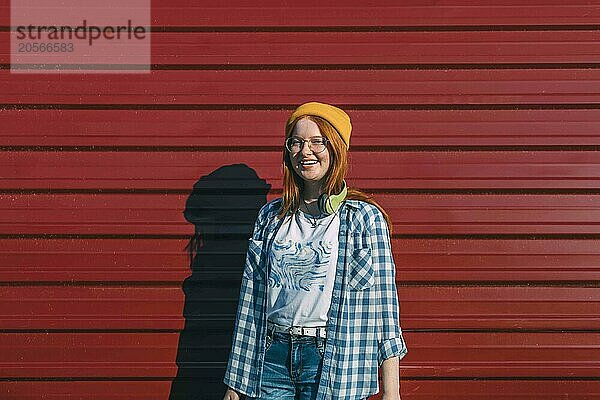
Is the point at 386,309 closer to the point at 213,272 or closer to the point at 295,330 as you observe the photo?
the point at 295,330

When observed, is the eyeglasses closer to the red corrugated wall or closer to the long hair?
the long hair

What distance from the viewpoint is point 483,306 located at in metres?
3.79

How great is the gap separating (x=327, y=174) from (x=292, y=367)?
2.45 feet

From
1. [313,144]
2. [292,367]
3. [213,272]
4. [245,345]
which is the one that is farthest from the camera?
[213,272]

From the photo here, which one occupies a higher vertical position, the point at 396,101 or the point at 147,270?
the point at 396,101

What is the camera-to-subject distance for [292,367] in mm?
2867

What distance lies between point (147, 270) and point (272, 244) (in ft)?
3.47

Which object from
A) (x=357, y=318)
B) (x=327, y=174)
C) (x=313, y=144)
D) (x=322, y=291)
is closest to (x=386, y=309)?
(x=357, y=318)

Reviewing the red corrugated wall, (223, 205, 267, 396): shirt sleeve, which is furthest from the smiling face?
the red corrugated wall

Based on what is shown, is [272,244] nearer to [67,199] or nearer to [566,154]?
[67,199]

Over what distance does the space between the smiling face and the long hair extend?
21mm

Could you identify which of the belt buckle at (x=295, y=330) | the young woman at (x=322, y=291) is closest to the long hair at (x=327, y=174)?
the young woman at (x=322, y=291)

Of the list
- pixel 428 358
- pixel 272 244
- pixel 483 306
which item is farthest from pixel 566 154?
pixel 272 244

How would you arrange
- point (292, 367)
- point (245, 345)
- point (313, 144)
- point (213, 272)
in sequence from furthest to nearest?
point (213, 272), point (245, 345), point (313, 144), point (292, 367)
